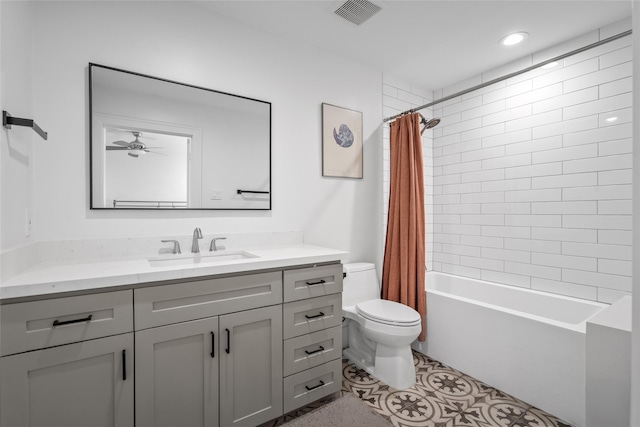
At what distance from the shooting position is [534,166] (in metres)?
2.44

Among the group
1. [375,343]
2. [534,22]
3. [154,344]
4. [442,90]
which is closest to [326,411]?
[375,343]

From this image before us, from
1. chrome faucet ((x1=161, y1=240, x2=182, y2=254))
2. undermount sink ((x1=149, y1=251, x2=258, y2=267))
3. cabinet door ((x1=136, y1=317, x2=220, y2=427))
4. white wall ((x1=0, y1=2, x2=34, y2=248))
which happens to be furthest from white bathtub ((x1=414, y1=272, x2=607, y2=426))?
white wall ((x1=0, y1=2, x2=34, y2=248))

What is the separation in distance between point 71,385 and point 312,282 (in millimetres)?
1113

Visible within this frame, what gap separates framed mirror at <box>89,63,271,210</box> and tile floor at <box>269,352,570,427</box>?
4.62 feet

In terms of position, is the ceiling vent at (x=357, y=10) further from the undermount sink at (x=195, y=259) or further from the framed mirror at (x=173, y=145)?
the undermount sink at (x=195, y=259)

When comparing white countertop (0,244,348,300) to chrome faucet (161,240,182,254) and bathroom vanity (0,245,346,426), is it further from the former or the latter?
chrome faucet (161,240,182,254)

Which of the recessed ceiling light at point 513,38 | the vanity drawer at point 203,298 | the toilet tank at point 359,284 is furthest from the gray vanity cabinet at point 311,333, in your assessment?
the recessed ceiling light at point 513,38

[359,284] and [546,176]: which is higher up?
[546,176]

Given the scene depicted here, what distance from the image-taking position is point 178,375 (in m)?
1.33

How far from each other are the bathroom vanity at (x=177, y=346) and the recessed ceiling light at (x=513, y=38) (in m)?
2.14

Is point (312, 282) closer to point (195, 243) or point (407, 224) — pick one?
point (195, 243)

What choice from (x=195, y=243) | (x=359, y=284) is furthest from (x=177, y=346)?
(x=359, y=284)

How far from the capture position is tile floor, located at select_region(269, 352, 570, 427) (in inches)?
66.2

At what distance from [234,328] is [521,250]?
2391 mm
